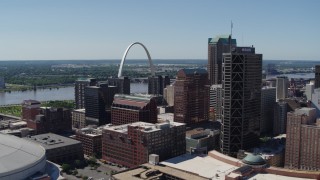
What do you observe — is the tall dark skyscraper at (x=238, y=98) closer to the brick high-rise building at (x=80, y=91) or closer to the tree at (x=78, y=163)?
the tree at (x=78, y=163)

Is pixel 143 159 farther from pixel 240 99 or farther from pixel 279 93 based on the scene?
pixel 279 93

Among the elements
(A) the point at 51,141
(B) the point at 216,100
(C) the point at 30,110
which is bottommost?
→ (A) the point at 51,141

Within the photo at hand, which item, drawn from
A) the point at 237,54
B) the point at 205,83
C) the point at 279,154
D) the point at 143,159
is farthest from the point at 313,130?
the point at 205,83

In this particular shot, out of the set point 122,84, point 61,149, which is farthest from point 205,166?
point 122,84

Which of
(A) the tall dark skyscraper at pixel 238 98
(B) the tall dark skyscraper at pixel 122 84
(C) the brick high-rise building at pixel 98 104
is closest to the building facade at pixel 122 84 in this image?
(B) the tall dark skyscraper at pixel 122 84

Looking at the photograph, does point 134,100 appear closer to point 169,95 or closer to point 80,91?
point 80,91

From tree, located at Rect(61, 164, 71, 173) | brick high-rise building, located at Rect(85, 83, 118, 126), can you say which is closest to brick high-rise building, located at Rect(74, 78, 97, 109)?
brick high-rise building, located at Rect(85, 83, 118, 126)

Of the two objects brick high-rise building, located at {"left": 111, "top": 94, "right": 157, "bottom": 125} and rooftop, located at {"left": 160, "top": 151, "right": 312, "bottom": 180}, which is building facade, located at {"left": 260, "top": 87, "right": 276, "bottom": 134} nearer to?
brick high-rise building, located at {"left": 111, "top": 94, "right": 157, "bottom": 125}
